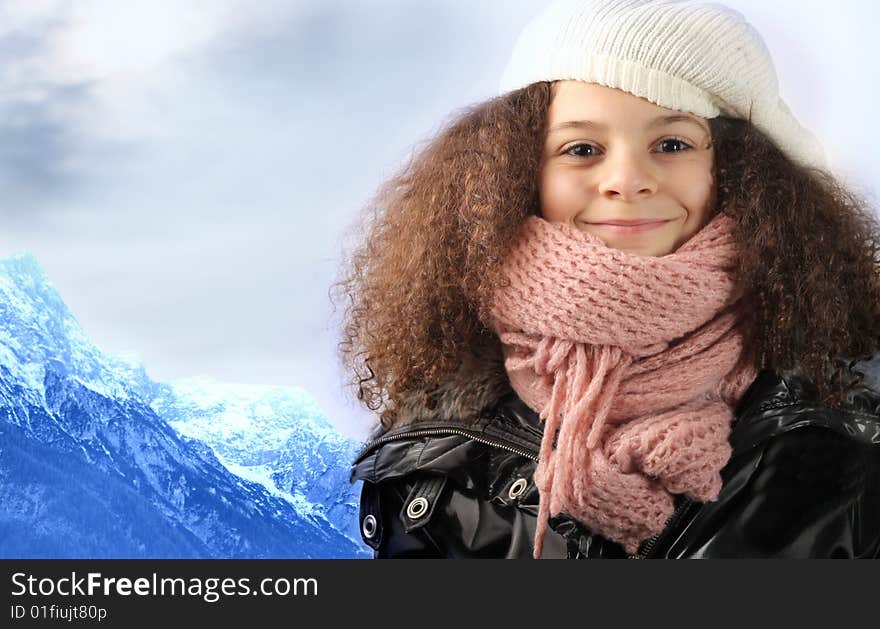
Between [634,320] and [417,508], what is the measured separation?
1.38 feet

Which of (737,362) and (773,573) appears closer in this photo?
(773,573)

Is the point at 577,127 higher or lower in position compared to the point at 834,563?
higher

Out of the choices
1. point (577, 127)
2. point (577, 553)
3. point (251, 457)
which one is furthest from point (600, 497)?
point (251, 457)

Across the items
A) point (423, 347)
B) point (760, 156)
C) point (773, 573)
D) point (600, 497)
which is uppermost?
point (760, 156)

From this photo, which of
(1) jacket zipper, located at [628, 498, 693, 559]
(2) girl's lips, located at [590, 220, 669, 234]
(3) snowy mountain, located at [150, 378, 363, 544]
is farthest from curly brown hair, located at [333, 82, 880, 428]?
(3) snowy mountain, located at [150, 378, 363, 544]

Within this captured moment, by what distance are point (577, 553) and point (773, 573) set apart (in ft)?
0.82

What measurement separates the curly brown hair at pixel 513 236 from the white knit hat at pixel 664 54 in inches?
1.5

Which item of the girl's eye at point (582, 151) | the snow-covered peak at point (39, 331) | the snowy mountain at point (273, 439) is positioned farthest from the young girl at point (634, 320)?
the snow-covered peak at point (39, 331)

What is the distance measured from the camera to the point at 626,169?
152cm

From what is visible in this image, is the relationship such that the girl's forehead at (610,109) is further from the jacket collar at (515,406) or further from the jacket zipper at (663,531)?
the jacket zipper at (663,531)

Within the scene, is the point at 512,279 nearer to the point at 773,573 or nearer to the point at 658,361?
the point at 658,361

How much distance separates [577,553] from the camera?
1523mm

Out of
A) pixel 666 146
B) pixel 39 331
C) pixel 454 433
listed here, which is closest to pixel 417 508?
pixel 454 433

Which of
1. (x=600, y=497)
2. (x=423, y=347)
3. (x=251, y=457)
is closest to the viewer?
(x=600, y=497)
